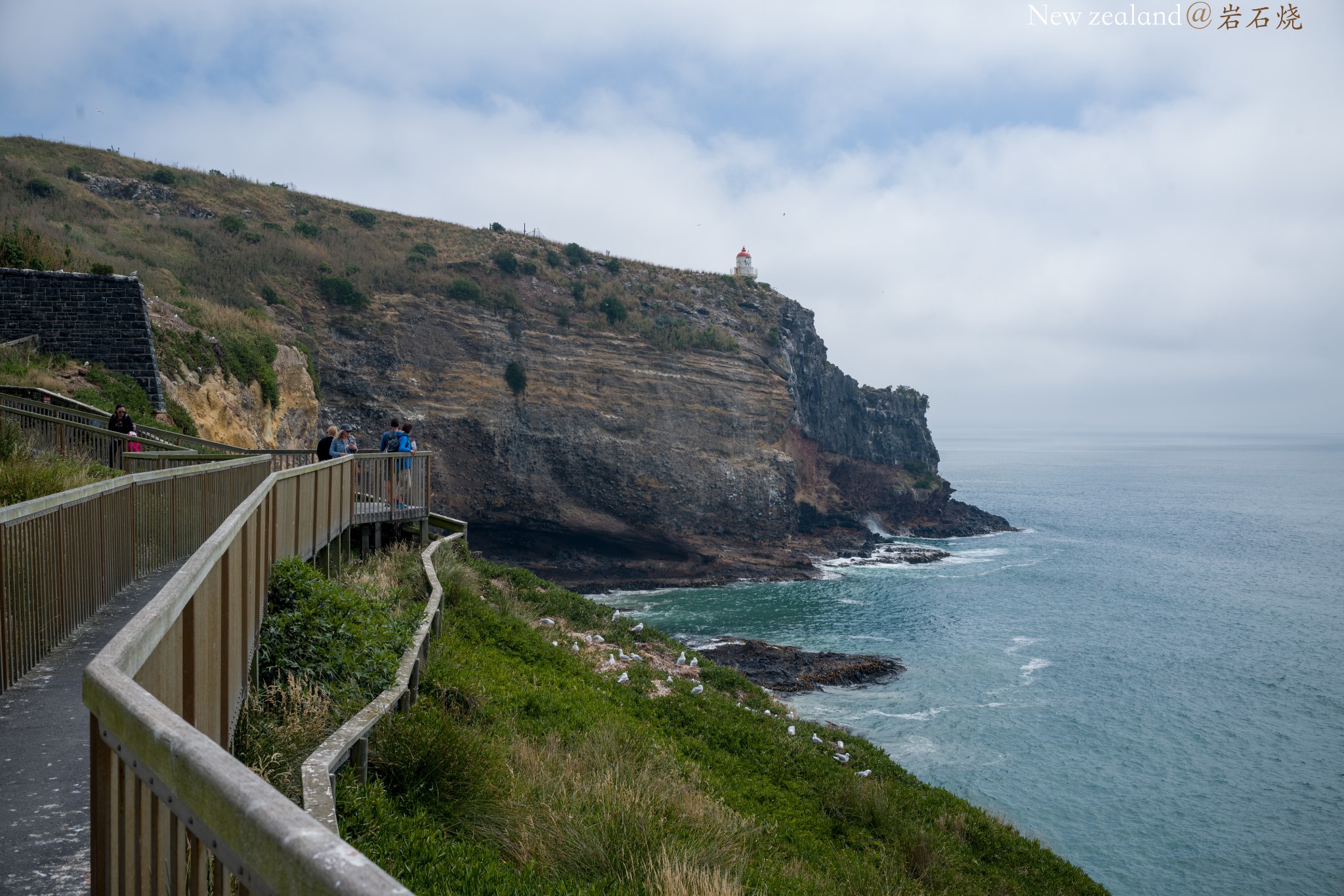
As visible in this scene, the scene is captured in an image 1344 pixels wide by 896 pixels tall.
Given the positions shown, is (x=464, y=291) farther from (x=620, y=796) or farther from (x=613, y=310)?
(x=620, y=796)

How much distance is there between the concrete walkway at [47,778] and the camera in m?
3.24

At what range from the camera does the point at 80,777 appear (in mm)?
4039

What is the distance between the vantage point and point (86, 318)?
2206cm

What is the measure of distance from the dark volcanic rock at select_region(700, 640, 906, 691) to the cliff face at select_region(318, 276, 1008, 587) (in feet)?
54.5

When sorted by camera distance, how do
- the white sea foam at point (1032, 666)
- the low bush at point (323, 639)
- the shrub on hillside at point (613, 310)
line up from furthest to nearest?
the shrub on hillside at point (613, 310)
the white sea foam at point (1032, 666)
the low bush at point (323, 639)

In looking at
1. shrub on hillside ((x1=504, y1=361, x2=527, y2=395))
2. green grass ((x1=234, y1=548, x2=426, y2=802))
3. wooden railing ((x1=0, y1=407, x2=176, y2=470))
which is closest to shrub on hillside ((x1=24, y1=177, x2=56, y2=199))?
shrub on hillside ((x1=504, y1=361, x2=527, y2=395))

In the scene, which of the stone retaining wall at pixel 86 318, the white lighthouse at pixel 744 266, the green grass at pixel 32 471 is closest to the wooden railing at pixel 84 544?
the green grass at pixel 32 471

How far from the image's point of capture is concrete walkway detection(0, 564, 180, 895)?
10.6 feet

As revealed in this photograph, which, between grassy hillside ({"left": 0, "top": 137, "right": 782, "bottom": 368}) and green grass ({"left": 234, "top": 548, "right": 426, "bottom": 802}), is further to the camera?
grassy hillside ({"left": 0, "top": 137, "right": 782, "bottom": 368})

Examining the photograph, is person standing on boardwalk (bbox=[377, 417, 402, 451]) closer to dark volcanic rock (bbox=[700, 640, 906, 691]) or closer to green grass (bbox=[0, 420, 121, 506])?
green grass (bbox=[0, 420, 121, 506])

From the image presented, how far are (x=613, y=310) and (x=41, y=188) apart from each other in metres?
33.2

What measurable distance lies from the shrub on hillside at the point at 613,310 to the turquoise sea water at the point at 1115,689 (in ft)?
67.1

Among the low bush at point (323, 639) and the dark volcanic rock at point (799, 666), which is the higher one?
the low bush at point (323, 639)

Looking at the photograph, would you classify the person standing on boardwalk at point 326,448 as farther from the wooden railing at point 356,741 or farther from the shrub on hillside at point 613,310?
the shrub on hillside at point 613,310
